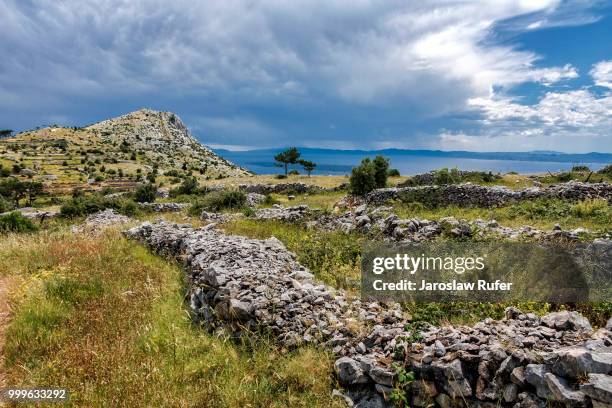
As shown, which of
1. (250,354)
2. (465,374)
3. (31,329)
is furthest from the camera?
(31,329)

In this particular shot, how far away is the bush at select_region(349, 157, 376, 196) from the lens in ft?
126

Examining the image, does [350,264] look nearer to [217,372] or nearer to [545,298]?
[545,298]

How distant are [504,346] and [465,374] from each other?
664mm

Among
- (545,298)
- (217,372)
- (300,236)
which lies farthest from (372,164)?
(217,372)

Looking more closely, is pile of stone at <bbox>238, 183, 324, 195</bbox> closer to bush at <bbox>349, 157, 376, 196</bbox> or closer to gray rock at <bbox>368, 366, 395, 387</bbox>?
bush at <bbox>349, 157, 376, 196</bbox>

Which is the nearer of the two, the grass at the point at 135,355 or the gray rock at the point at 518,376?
the gray rock at the point at 518,376

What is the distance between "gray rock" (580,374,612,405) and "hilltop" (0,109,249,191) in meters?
105

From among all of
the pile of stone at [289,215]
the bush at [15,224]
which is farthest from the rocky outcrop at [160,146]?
the pile of stone at [289,215]

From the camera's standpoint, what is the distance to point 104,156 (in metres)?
140

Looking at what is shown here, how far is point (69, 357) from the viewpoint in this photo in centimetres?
609

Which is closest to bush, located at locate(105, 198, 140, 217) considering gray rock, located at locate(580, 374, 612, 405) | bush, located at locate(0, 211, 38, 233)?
bush, located at locate(0, 211, 38, 233)

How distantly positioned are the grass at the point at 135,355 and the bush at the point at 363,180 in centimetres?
3072

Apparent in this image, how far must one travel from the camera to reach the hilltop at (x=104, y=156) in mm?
108375

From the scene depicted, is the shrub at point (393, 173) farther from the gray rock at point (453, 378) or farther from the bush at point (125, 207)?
the gray rock at point (453, 378)
